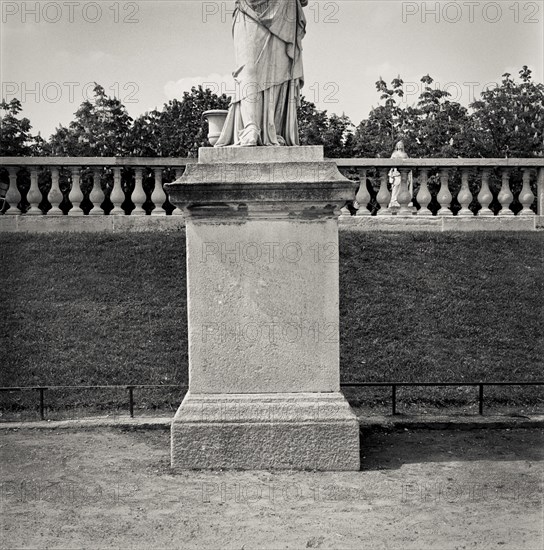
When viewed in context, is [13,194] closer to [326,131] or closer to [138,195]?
[138,195]

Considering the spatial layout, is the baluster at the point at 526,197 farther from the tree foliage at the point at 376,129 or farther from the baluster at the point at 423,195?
the tree foliage at the point at 376,129

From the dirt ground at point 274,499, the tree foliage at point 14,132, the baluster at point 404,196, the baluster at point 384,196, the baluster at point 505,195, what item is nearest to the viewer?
the dirt ground at point 274,499

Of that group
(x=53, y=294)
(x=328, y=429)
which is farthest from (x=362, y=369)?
(x=53, y=294)

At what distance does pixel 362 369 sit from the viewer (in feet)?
Answer: 30.5

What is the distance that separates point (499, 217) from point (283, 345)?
8067 millimetres

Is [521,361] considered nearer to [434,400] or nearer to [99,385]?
[434,400]

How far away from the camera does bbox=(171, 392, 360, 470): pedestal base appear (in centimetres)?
643

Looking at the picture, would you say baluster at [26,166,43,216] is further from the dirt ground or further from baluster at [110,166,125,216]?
the dirt ground

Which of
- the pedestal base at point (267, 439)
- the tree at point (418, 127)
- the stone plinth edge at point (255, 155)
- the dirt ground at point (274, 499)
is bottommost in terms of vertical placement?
the dirt ground at point (274, 499)

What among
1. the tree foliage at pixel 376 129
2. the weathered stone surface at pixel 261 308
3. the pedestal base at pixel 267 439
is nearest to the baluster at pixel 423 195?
the weathered stone surface at pixel 261 308

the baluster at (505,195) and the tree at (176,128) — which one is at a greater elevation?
the tree at (176,128)

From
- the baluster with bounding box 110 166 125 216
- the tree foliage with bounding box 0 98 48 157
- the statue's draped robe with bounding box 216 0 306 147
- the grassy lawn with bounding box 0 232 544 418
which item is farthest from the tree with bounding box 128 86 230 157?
the statue's draped robe with bounding box 216 0 306 147

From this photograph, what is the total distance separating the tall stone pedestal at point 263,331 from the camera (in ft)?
21.1

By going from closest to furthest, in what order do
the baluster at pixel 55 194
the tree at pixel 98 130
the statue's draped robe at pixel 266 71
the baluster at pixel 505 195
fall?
the statue's draped robe at pixel 266 71, the baluster at pixel 55 194, the baluster at pixel 505 195, the tree at pixel 98 130
